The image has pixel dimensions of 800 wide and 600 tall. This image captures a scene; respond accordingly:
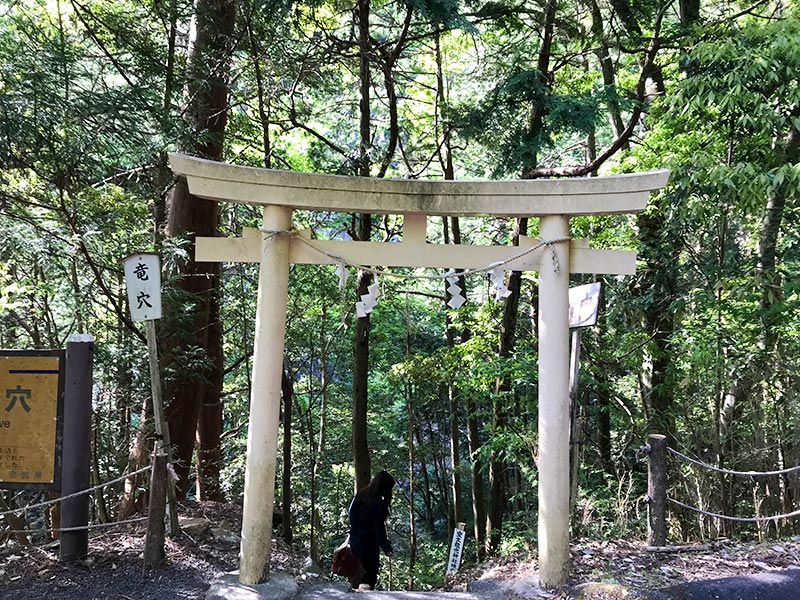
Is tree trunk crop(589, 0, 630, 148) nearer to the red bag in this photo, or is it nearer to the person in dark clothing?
the person in dark clothing

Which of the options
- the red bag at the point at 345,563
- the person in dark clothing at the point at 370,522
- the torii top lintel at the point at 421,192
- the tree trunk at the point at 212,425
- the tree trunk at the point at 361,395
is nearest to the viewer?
the torii top lintel at the point at 421,192

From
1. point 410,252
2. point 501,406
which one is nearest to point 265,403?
point 410,252

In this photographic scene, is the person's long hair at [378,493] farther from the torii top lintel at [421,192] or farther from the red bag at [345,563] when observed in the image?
the torii top lintel at [421,192]

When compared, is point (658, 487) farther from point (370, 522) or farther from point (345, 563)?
point (345, 563)

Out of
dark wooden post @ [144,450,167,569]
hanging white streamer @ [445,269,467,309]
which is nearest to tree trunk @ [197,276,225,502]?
dark wooden post @ [144,450,167,569]

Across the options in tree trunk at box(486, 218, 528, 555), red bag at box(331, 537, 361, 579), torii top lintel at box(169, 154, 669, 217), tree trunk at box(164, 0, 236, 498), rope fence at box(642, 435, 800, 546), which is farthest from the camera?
tree trunk at box(486, 218, 528, 555)

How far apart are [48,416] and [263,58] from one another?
513 centimetres

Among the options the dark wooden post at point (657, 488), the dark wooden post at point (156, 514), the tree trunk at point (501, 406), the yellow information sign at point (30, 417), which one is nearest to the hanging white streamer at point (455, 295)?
the dark wooden post at point (657, 488)

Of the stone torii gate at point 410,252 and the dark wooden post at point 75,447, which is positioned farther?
the dark wooden post at point 75,447

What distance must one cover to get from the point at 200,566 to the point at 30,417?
193 cm

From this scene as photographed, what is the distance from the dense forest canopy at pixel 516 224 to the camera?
5781 mm

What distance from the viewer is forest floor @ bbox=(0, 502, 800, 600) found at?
439 centimetres

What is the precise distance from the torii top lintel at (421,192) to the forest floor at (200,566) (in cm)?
293

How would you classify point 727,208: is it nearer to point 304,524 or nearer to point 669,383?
point 669,383
